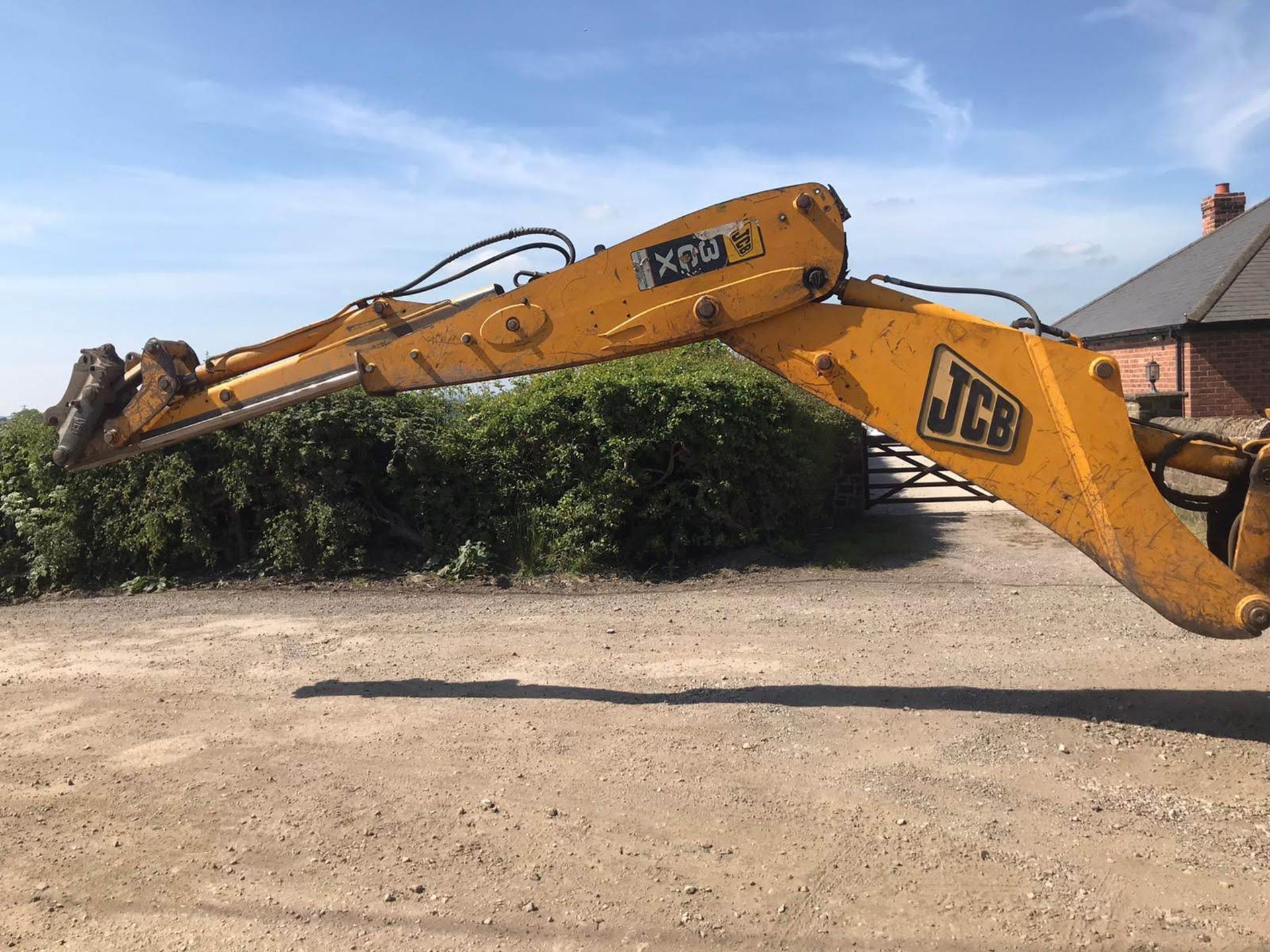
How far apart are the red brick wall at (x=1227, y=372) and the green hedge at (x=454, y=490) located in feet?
36.1

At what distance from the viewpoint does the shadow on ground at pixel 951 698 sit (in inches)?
214

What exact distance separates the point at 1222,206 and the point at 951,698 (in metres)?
25.1

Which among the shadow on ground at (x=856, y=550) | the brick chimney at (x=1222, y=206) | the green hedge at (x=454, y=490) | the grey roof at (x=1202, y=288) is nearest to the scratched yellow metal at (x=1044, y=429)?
Result: the green hedge at (x=454, y=490)

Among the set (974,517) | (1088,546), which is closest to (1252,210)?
(974,517)

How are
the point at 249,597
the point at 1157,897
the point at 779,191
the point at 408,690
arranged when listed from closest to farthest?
the point at 1157,897 → the point at 779,191 → the point at 408,690 → the point at 249,597

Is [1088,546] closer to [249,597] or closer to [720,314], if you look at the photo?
[720,314]

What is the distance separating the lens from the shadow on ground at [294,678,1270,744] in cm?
543

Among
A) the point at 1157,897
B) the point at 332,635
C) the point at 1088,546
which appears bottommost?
the point at 1157,897

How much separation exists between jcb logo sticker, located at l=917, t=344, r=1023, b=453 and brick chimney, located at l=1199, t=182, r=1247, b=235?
2483 centimetres

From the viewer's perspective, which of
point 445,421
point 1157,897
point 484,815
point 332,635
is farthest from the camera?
point 445,421

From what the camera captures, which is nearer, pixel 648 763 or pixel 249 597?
pixel 648 763

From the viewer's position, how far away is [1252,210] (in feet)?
72.6

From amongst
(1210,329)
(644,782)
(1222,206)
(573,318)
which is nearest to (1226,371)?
(1210,329)

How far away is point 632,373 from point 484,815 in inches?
242
